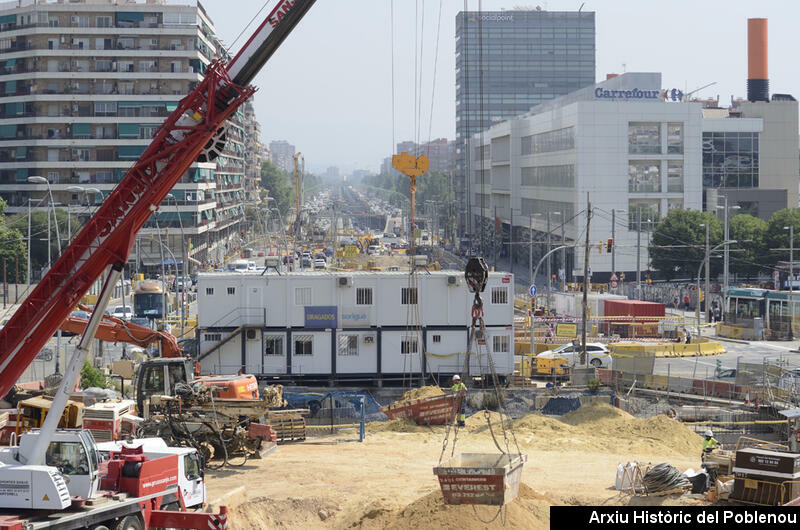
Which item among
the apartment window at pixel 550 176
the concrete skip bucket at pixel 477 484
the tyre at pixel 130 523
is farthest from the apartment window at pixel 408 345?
the apartment window at pixel 550 176

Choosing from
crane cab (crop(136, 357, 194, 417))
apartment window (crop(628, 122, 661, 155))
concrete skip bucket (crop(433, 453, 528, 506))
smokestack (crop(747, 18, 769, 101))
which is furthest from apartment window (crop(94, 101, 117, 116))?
concrete skip bucket (crop(433, 453, 528, 506))

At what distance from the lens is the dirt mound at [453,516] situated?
20.4 meters

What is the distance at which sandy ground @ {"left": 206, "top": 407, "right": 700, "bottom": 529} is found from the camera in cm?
2217

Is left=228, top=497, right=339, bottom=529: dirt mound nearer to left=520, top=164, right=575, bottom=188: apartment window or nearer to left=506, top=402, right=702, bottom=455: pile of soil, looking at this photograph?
left=506, top=402, right=702, bottom=455: pile of soil

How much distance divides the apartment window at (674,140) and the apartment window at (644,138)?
92 cm

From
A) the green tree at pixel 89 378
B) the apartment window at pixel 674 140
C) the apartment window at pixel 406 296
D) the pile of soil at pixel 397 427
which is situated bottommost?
the pile of soil at pixel 397 427

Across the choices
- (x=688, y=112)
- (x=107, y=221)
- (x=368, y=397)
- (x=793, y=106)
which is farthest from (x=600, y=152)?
(x=107, y=221)

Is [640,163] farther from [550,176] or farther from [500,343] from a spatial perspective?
[500,343]

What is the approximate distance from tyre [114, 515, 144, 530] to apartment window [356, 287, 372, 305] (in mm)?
27196

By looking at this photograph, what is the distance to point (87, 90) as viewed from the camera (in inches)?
3910

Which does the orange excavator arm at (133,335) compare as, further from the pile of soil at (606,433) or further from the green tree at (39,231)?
the green tree at (39,231)

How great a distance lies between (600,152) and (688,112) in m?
8.90

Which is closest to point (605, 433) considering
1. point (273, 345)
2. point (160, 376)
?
point (160, 376)

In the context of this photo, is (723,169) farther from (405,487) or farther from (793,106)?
(405,487)
